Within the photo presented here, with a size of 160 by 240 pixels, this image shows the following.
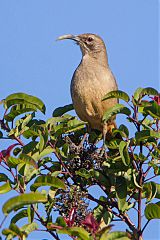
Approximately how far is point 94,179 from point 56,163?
0.31 meters

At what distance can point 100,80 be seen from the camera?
6.52m

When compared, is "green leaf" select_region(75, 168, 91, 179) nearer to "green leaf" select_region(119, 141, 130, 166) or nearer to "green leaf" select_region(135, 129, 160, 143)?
"green leaf" select_region(119, 141, 130, 166)

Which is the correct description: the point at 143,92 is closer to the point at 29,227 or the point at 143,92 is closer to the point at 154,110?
the point at 154,110

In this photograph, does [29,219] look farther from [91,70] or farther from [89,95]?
[91,70]

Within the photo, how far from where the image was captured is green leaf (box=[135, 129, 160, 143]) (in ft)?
14.5

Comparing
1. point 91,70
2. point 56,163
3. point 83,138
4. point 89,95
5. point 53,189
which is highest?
point 91,70

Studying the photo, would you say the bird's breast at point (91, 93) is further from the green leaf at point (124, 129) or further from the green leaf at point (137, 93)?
the green leaf at point (137, 93)

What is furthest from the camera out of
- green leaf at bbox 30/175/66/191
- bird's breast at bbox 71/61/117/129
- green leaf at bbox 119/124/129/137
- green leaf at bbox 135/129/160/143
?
bird's breast at bbox 71/61/117/129

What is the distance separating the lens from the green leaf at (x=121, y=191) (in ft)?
15.1

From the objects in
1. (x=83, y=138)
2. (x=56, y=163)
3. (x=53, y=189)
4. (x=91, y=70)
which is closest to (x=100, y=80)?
(x=91, y=70)

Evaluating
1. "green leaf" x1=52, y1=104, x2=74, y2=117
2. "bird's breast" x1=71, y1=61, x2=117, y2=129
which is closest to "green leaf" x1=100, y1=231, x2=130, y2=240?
"green leaf" x1=52, y1=104, x2=74, y2=117

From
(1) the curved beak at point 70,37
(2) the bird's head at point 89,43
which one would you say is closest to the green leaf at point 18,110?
(1) the curved beak at point 70,37

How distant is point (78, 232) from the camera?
3.46m

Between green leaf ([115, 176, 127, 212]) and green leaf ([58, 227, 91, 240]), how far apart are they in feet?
3.71
